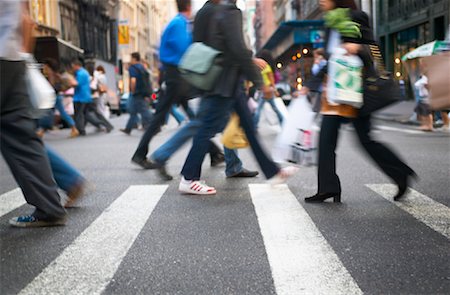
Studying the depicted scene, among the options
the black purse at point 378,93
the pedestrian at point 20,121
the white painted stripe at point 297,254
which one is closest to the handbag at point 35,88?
the pedestrian at point 20,121

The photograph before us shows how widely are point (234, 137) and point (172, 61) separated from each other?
1.47 metres

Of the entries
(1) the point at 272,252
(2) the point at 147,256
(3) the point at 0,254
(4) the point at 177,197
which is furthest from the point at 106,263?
(4) the point at 177,197

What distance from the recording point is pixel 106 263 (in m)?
3.28

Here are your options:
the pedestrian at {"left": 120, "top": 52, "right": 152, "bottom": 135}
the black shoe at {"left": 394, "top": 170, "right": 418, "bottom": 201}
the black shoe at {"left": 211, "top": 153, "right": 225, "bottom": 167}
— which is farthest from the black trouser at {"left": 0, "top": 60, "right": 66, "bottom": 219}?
the pedestrian at {"left": 120, "top": 52, "right": 152, "bottom": 135}

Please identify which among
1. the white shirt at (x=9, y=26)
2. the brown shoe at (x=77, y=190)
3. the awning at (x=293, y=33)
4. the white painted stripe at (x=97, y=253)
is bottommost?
the white painted stripe at (x=97, y=253)

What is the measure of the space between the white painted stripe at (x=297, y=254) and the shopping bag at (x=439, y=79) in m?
1.24

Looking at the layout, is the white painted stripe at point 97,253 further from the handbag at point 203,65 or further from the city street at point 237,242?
the handbag at point 203,65

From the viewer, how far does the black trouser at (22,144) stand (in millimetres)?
A: 3902

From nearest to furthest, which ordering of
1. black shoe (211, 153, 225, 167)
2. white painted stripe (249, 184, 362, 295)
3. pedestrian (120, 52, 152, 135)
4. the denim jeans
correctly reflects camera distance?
white painted stripe (249, 184, 362, 295)
the denim jeans
black shoe (211, 153, 225, 167)
pedestrian (120, 52, 152, 135)

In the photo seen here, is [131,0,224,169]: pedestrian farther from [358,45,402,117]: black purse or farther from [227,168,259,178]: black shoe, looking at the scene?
[358,45,402,117]: black purse

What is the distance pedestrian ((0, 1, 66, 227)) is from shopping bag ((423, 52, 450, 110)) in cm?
272

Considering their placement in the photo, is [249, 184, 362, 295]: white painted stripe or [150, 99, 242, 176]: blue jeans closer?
[249, 184, 362, 295]: white painted stripe

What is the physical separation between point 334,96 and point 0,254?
261 centimetres

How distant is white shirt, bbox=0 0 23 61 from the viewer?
3.82 meters
